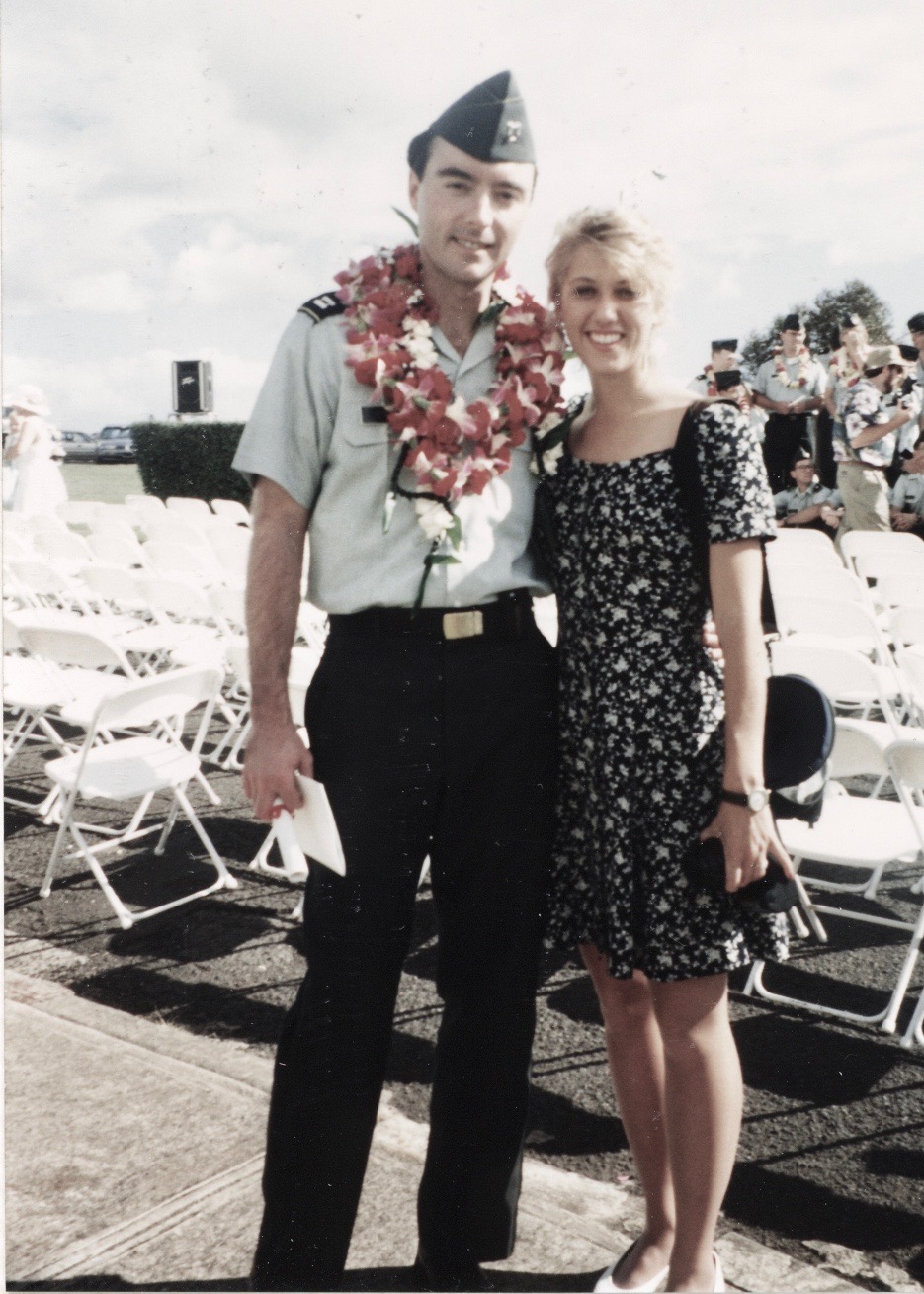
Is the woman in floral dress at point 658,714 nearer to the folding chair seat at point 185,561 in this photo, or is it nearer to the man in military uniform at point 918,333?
the folding chair seat at point 185,561

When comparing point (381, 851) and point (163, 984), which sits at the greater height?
point (381, 851)

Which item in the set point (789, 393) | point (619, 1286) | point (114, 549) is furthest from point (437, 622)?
point (789, 393)

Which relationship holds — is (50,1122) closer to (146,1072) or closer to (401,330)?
(146,1072)

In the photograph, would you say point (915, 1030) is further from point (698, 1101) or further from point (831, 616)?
point (831, 616)

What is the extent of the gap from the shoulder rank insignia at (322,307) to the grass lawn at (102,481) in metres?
18.7

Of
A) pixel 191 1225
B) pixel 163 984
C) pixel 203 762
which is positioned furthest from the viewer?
pixel 203 762

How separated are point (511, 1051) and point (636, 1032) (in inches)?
9.5

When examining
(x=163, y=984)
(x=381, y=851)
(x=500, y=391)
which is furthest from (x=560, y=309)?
(x=163, y=984)

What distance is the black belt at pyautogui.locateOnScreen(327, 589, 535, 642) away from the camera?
2076 mm

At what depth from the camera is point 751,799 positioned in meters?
1.95

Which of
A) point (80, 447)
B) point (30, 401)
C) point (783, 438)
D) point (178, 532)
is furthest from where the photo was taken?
point (80, 447)

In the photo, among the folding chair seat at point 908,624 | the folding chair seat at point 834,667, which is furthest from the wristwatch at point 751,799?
the folding chair seat at point 908,624

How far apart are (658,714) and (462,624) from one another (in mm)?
384

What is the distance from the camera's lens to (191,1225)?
2297 millimetres
